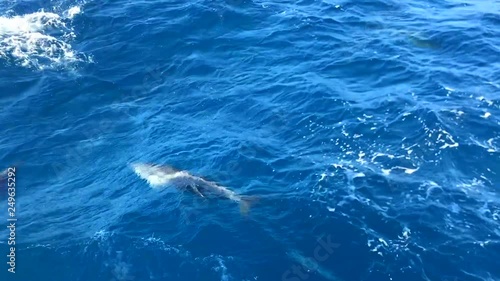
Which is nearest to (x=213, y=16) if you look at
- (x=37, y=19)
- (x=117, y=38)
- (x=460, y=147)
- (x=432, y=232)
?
(x=117, y=38)

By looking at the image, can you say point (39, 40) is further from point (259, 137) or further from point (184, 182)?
point (259, 137)

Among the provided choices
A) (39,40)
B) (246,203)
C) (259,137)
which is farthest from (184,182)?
(39,40)

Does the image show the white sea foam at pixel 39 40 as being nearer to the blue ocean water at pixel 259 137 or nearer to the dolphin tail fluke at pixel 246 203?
the blue ocean water at pixel 259 137

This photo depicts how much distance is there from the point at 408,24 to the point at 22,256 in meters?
55.2

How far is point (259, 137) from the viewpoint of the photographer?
53062 millimetres

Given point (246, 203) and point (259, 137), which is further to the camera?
point (259, 137)

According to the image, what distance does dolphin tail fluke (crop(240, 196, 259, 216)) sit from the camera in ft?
147

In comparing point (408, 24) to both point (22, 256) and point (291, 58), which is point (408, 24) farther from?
point (22, 256)

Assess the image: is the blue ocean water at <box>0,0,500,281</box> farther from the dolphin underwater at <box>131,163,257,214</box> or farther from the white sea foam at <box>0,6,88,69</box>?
the dolphin underwater at <box>131,163,257,214</box>

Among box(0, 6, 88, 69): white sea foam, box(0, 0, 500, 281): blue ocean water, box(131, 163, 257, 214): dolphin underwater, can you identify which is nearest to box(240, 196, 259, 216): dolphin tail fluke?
box(131, 163, 257, 214): dolphin underwater

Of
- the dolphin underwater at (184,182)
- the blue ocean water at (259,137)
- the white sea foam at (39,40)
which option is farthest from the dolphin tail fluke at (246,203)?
the white sea foam at (39,40)

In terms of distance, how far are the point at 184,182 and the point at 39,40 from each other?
125 feet

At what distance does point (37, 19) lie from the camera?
78188mm

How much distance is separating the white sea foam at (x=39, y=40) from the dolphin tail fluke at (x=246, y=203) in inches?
1431
